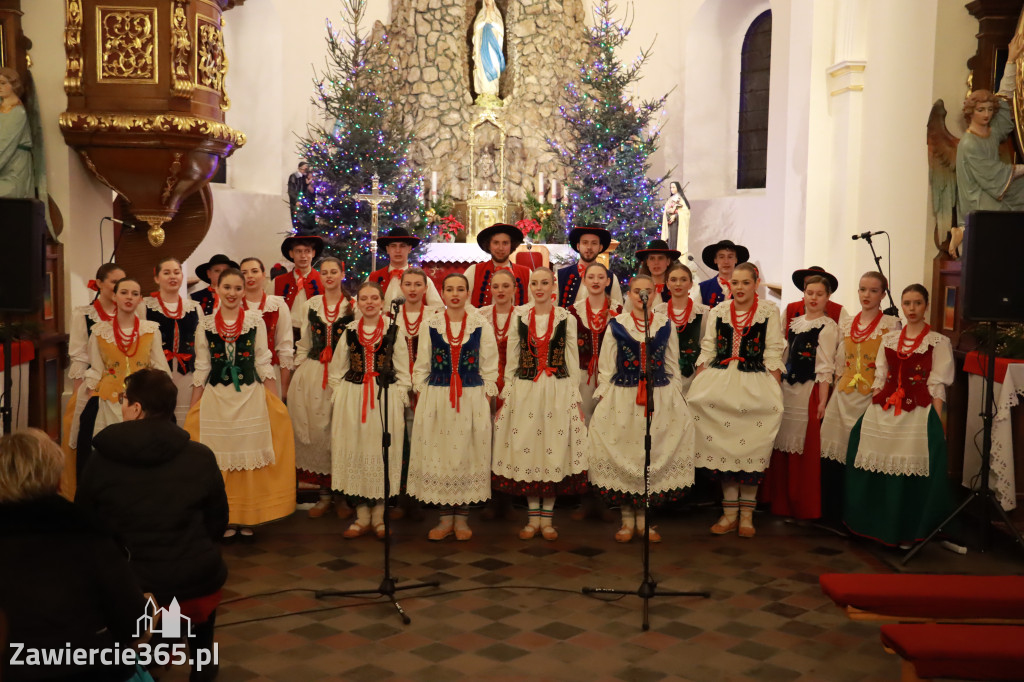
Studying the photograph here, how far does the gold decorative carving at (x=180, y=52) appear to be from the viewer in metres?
7.08

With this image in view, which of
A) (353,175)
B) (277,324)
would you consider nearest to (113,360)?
(277,324)

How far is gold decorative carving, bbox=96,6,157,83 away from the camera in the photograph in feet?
23.2

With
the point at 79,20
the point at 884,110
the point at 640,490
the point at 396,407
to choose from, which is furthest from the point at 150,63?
the point at 884,110

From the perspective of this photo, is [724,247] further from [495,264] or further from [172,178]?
[172,178]

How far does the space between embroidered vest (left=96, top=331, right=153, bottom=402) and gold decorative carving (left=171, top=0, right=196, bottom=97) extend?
2.08 m

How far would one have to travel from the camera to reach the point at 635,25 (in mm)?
16188

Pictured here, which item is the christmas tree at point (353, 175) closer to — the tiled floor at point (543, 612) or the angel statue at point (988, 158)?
the tiled floor at point (543, 612)

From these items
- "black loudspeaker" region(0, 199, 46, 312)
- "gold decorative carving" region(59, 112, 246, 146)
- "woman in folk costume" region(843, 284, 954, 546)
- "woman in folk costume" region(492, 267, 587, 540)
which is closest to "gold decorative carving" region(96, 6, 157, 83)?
"gold decorative carving" region(59, 112, 246, 146)

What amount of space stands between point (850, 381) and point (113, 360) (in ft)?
15.8

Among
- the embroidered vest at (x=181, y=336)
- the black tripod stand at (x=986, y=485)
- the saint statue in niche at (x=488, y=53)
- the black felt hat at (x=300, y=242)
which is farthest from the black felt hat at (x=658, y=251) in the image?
the saint statue in niche at (x=488, y=53)

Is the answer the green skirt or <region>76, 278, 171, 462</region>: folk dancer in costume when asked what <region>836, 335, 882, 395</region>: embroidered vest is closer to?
the green skirt

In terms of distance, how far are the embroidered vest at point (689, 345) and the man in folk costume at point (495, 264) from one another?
1367mm

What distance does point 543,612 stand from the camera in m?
5.06

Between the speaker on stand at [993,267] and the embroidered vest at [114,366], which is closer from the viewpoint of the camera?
the speaker on stand at [993,267]
